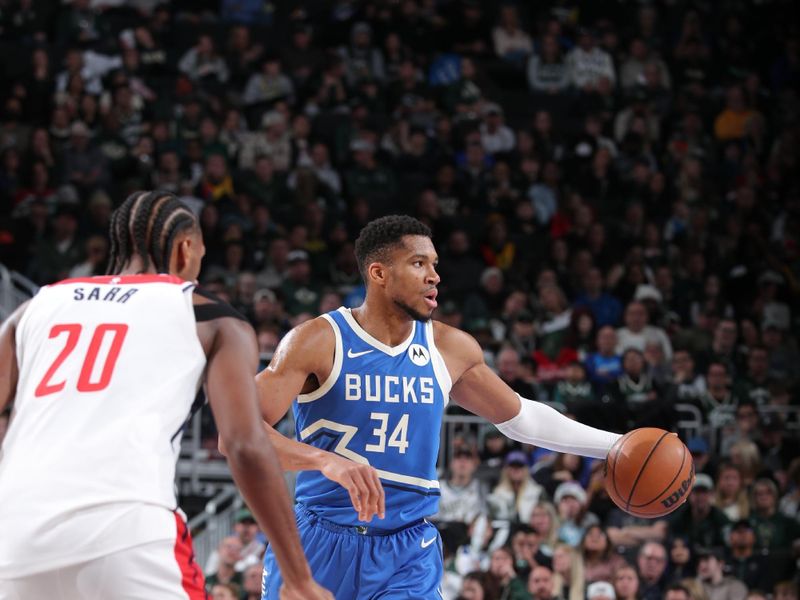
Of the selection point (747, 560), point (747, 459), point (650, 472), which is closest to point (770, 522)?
point (747, 560)

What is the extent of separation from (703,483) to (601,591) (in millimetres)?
1621

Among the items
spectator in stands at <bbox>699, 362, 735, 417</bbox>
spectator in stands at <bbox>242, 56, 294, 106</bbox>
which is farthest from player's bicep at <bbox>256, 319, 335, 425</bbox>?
spectator in stands at <bbox>242, 56, 294, 106</bbox>

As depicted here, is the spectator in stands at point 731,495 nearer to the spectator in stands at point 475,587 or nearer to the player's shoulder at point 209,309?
the spectator in stands at point 475,587

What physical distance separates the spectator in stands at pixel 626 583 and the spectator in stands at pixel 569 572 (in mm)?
304

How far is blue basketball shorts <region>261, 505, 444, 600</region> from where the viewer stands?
15.9 ft

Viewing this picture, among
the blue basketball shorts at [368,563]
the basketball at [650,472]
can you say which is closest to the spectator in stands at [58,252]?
the blue basketball shorts at [368,563]

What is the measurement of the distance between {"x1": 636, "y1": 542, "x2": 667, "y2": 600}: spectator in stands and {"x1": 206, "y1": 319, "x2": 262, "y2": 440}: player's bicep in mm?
6856

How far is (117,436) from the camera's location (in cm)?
309

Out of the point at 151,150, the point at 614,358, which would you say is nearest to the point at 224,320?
the point at 614,358

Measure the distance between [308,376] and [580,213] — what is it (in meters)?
9.45

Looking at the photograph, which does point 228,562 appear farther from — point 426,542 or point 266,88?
point 266,88

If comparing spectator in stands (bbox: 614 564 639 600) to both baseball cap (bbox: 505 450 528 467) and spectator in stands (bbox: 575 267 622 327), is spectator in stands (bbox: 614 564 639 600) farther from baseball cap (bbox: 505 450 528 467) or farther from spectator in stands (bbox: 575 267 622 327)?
spectator in stands (bbox: 575 267 622 327)

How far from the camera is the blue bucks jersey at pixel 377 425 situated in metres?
4.95

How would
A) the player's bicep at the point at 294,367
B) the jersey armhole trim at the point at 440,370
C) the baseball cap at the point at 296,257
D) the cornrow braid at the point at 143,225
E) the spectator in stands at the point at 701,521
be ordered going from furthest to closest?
the baseball cap at the point at 296,257
the spectator in stands at the point at 701,521
the jersey armhole trim at the point at 440,370
the player's bicep at the point at 294,367
the cornrow braid at the point at 143,225
